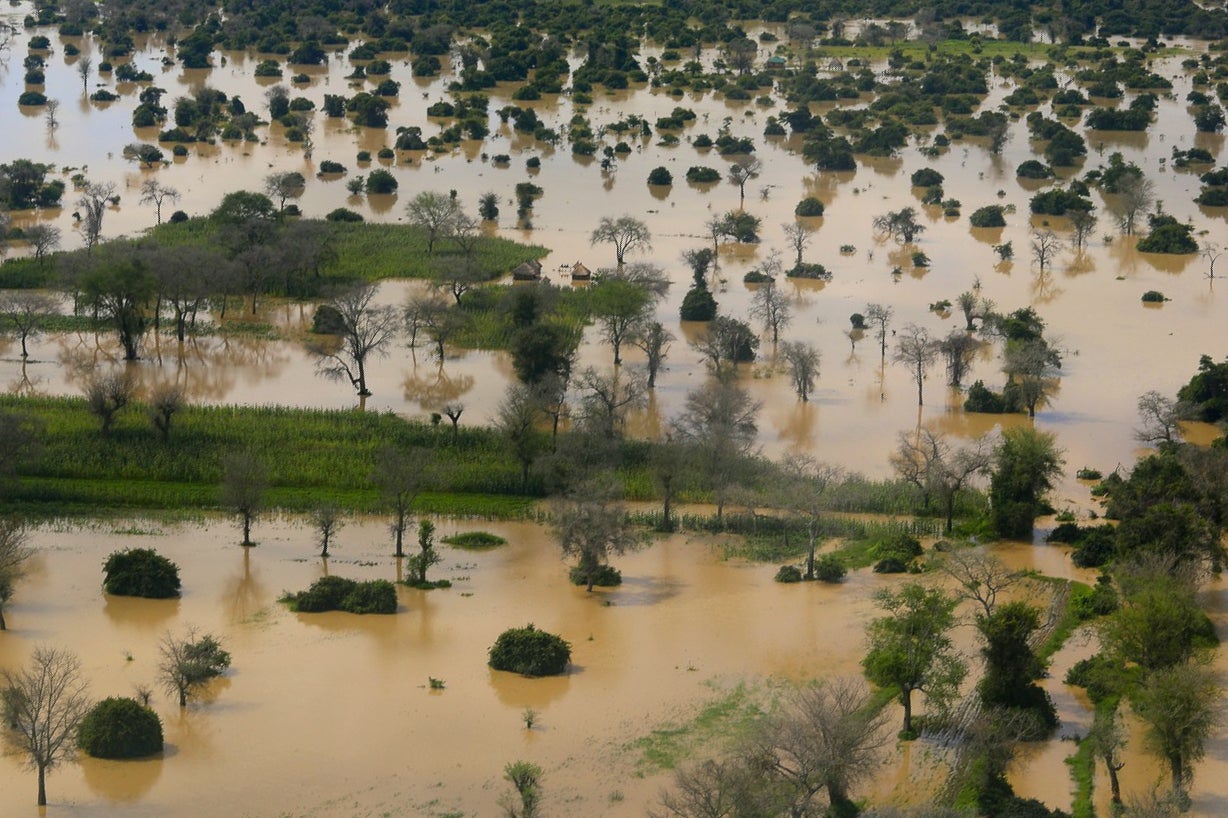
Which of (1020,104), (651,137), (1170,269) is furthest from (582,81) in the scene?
(1170,269)

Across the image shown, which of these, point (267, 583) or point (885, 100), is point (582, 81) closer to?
point (885, 100)

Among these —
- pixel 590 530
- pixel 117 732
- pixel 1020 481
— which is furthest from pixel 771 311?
pixel 117 732

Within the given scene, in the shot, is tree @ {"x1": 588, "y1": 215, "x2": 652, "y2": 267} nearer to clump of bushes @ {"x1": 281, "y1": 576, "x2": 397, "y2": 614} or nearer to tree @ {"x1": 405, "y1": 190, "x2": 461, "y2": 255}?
tree @ {"x1": 405, "y1": 190, "x2": 461, "y2": 255}

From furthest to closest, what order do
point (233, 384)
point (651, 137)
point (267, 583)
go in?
point (651, 137)
point (233, 384)
point (267, 583)

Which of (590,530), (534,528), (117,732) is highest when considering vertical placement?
(590,530)

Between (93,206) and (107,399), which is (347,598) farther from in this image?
(93,206)

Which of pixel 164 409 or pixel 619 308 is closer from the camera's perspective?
pixel 164 409
